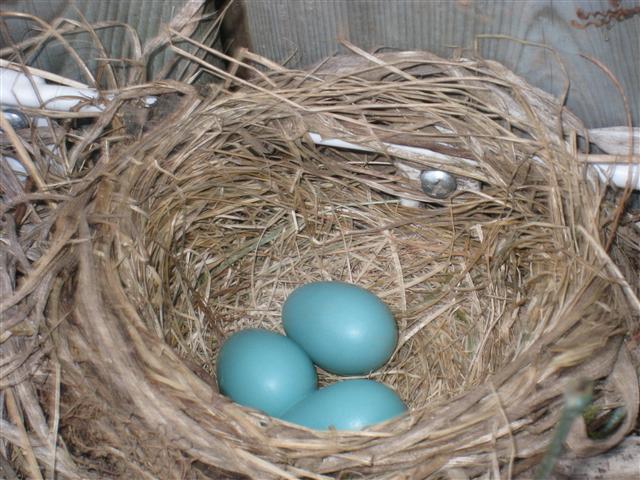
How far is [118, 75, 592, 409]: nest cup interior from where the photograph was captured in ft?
3.85

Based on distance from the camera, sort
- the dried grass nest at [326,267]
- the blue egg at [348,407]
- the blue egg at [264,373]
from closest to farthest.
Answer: the dried grass nest at [326,267]
the blue egg at [348,407]
the blue egg at [264,373]

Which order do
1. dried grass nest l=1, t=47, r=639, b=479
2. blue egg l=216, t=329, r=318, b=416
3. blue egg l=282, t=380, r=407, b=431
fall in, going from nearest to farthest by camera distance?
1. dried grass nest l=1, t=47, r=639, b=479
2. blue egg l=282, t=380, r=407, b=431
3. blue egg l=216, t=329, r=318, b=416

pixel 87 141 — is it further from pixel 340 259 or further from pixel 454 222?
pixel 454 222

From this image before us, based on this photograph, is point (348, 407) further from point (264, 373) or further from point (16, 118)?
point (16, 118)

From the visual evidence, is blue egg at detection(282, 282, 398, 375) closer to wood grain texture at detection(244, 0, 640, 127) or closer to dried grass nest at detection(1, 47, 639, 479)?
dried grass nest at detection(1, 47, 639, 479)

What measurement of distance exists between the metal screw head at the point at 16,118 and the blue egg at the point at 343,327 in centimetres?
54

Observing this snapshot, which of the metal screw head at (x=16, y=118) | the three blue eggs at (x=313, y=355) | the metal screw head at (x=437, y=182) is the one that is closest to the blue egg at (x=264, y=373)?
the three blue eggs at (x=313, y=355)

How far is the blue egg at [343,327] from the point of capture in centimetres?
121

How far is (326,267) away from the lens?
1.42 metres

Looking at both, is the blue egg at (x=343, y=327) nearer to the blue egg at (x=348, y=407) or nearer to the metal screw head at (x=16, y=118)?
the blue egg at (x=348, y=407)

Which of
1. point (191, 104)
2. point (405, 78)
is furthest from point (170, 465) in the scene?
point (405, 78)

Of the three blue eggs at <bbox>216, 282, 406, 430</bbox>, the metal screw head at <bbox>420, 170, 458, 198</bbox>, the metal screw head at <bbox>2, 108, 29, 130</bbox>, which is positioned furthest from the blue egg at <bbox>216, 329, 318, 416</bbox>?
the metal screw head at <bbox>2, 108, 29, 130</bbox>

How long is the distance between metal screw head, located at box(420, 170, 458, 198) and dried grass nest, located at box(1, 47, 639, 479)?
0.02 metres

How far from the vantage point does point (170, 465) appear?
90 cm
